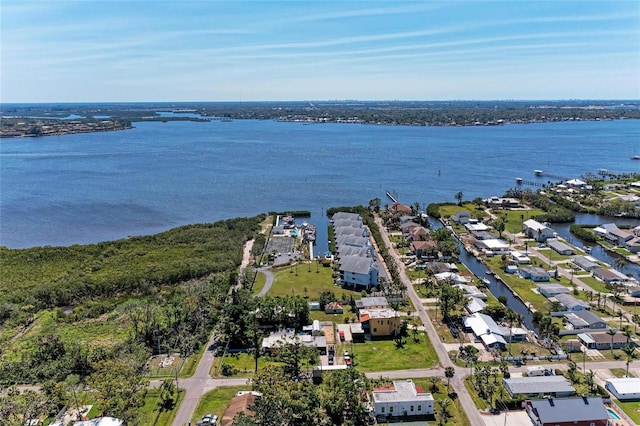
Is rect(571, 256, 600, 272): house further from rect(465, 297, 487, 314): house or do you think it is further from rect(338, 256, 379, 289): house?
rect(338, 256, 379, 289): house

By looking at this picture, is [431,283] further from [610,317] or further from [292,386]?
[292,386]

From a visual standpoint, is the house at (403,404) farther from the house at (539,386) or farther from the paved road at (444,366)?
the house at (539,386)

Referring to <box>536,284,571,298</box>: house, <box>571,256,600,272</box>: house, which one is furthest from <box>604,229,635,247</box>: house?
<box>536,284,571,298</box>: house

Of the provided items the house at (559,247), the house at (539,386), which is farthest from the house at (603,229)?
the house at (539,386)

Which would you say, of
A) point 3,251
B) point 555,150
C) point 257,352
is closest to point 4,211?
point 3,251

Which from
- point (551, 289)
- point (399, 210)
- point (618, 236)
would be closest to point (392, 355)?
point (551, 289)
